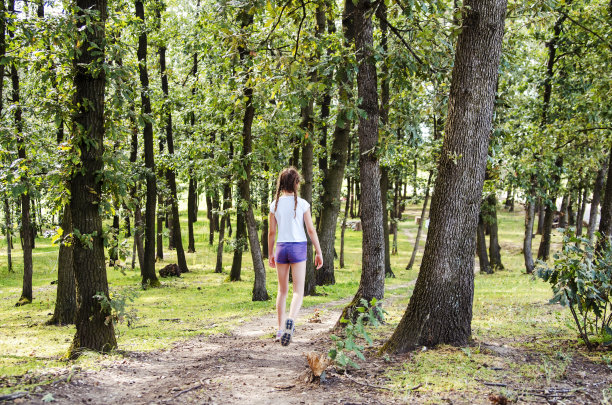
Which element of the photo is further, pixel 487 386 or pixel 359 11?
pixel 359 11

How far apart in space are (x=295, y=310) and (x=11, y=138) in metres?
5.75

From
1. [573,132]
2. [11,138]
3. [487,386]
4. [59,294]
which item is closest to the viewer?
[487,386]

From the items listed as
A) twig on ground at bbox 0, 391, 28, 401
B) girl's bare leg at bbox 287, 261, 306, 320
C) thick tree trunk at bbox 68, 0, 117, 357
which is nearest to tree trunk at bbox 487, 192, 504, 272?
girl's bare leg at bbox 287, 261, 306, 320

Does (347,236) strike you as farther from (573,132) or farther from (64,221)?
(64,221)

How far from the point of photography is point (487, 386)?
4898mm

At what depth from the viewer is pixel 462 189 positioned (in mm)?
6012

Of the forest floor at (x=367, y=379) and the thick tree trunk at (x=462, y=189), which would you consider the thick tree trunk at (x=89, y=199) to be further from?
the thick tree trunk at (x=462, y=189)

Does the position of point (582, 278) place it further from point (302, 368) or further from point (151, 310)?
point (151, 310)

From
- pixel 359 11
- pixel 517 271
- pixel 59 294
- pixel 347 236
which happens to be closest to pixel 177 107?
pixel 59 294

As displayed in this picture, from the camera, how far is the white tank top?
6602mm

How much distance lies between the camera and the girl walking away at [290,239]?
21.7ft

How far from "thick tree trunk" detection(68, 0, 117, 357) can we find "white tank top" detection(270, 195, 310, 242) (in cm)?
280

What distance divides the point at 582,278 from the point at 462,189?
5.80ft

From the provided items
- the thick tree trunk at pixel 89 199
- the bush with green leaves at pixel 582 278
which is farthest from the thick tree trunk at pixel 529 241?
the thick tree trunk at pixel 89 199
